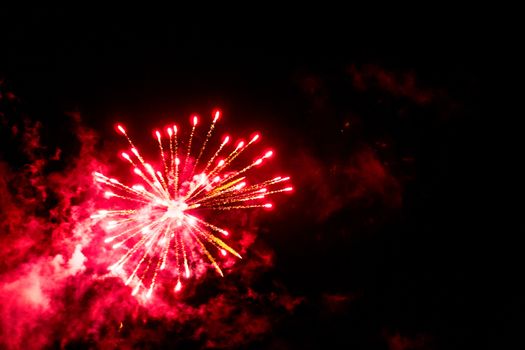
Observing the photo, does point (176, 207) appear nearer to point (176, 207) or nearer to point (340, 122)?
point (176, 207)

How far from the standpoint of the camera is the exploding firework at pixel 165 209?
34.3 ft

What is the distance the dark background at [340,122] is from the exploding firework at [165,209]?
74 cm

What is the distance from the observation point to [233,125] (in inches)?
438

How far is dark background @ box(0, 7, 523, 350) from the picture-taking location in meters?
10.3

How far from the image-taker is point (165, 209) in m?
10.1

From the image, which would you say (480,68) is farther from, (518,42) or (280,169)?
(280,169)

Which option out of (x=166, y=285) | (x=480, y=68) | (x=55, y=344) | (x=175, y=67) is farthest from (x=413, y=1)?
(x=55, y=344)

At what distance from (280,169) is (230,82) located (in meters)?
2.68

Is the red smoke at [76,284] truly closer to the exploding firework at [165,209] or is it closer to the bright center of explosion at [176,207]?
the exploding firework at [165,209]

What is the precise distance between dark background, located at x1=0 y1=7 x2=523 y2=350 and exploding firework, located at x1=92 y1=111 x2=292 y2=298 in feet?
2.42

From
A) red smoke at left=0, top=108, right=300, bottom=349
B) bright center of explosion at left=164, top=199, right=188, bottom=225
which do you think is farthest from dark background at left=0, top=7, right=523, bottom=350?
bright center of explosion at left=164, top=199, right=188, bottom=225

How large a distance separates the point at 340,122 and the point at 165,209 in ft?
16.7

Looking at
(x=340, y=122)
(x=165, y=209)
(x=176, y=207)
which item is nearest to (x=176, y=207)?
(x=176, y=207)

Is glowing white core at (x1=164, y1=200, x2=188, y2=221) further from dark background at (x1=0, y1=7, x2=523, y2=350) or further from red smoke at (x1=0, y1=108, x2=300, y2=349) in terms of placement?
dark background at (x1=0, y1=7, x2=523, y2=350)
